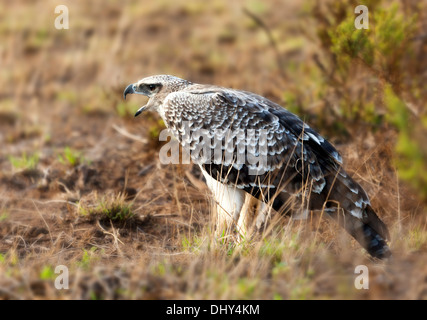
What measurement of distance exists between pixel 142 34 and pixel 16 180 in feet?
21.2

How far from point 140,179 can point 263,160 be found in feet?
8.10

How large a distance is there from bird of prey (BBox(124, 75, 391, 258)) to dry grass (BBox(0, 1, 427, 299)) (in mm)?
209

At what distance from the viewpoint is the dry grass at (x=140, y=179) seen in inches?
170

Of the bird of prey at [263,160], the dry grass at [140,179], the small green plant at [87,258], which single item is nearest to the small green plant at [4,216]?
the dry grass at [140,179]

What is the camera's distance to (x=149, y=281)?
169 inches

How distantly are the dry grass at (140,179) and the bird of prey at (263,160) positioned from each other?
209mm

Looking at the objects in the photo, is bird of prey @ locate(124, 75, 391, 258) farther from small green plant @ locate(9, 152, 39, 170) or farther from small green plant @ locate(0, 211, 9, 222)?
small green plant @ locate(9, 152, 39, 170)

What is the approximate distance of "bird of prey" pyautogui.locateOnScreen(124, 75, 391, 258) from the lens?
17.1 ft

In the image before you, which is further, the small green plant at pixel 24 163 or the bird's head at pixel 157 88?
the small green plant at pixel 24 163

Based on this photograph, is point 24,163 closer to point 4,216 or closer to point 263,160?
point 4,216

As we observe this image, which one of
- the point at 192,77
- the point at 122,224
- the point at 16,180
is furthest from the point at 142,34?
the point at 122,224

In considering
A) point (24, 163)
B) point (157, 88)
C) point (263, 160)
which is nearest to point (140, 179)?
point (24, 163)

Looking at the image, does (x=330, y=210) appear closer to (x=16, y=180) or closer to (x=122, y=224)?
(x=122, y=224)

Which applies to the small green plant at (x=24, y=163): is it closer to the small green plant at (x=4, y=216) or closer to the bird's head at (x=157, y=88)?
the small green plant at (x=4, y=216)
